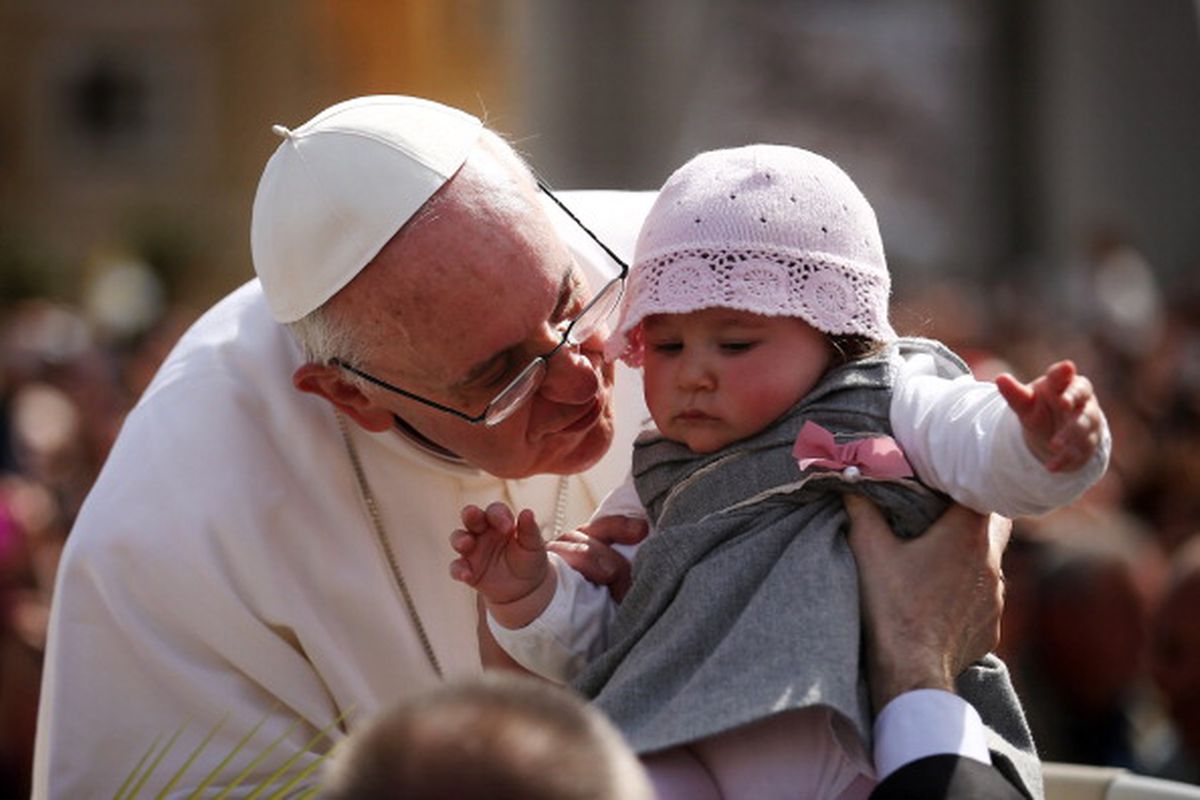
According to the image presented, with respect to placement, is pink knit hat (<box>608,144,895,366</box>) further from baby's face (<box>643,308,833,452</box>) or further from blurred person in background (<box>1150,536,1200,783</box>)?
blurred person in background (<box>1150,536,1200,783</box>)

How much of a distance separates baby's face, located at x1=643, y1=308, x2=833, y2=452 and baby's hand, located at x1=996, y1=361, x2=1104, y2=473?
0.41m

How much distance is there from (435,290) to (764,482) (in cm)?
73

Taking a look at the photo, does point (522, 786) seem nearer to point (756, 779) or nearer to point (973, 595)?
point (756, 779)

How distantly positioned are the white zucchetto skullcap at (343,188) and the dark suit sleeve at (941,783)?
1309mm

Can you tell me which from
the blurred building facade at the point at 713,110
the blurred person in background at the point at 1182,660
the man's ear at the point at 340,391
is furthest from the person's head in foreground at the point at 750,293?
the blurred building facade at the point at 713,110

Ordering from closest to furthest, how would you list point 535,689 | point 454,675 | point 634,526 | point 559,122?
1. point 535,689
2. point 634,526
3. point 454,675
4. point 559,122

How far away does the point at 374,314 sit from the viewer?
3.74 meters

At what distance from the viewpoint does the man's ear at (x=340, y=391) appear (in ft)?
12.7

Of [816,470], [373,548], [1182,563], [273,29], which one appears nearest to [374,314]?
[373,548]

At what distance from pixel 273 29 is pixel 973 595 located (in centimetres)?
3143

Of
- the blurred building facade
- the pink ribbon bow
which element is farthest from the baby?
the blurred building facade

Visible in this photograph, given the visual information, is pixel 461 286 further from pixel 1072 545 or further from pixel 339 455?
pixel 1072 545

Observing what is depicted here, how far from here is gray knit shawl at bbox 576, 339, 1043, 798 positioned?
2.99 meters

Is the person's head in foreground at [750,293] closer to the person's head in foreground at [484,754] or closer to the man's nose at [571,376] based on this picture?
the man's nose at [571,376]
